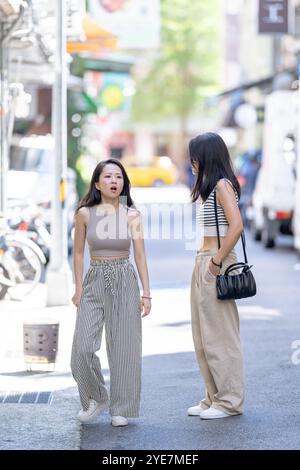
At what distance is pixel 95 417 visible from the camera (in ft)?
25.8

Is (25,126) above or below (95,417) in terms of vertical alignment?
above

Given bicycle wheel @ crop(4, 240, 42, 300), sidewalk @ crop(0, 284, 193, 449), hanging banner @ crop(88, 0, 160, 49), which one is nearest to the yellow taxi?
hanging banner @ crop(88, 0, 160, 49)

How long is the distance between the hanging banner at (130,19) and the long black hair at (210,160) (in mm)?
18664

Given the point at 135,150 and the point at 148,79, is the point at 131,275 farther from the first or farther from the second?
the point at 135,150

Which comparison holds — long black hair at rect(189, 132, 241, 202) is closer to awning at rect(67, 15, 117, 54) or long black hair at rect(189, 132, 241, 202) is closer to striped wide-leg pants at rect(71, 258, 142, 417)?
striped wide-leg pants at rect(71, 258, 142, 417)

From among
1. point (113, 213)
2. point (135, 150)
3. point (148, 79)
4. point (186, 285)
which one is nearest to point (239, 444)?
point (113, 213)

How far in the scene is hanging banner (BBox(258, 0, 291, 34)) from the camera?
28266mm

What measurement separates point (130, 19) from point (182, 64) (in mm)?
36670

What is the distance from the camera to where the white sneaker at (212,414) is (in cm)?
781

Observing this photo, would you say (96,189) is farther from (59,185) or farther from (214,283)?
(59,185)

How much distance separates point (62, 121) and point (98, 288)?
703 centimetres

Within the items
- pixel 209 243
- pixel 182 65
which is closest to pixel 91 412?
pixel 209 243

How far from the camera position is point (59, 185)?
47.6 ft

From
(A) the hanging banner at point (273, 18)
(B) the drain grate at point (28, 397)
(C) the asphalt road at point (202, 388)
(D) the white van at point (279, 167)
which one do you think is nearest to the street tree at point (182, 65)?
(A) the hanging banner at point (273, 18)
